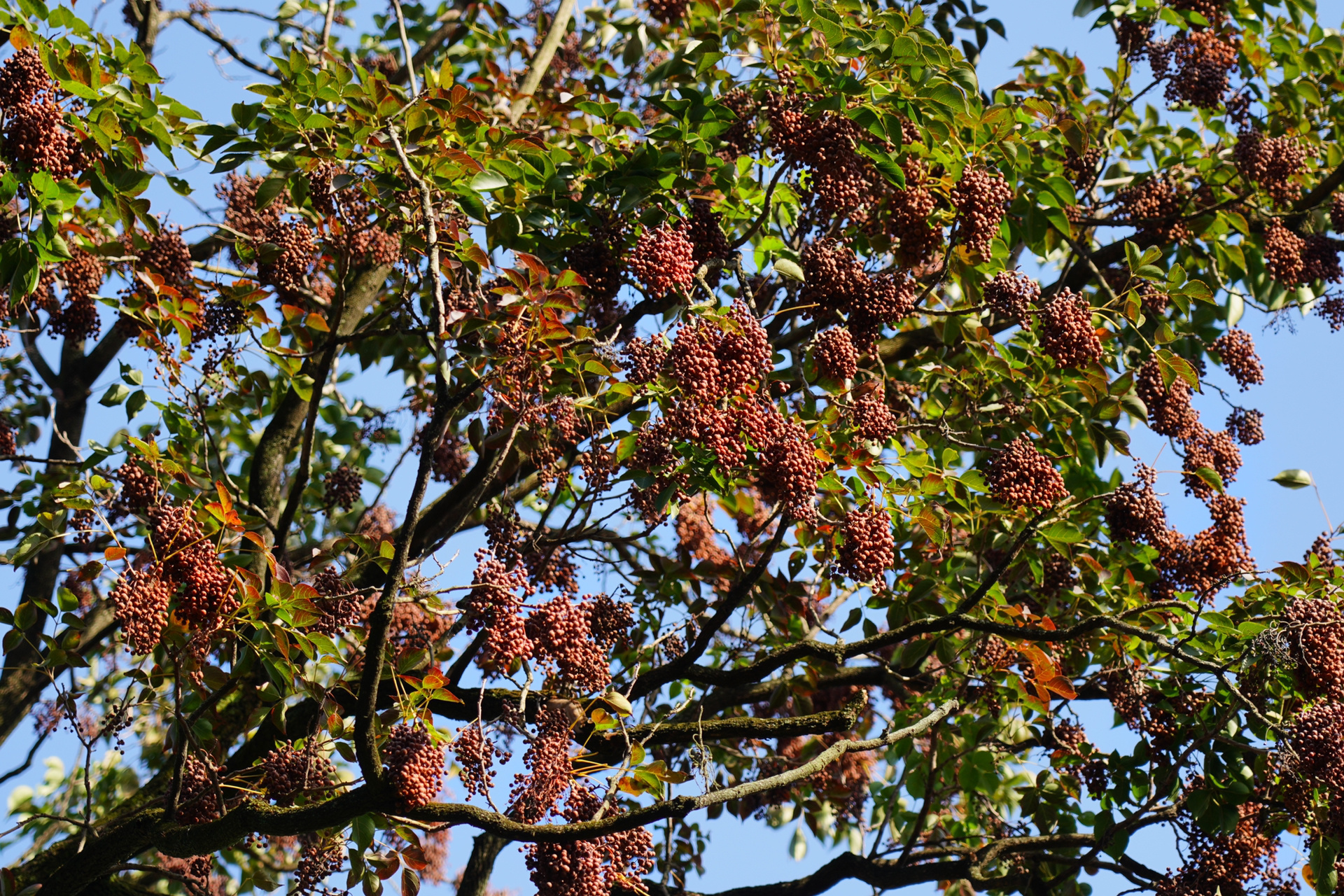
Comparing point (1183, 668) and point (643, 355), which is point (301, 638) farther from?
point (1183, 668)

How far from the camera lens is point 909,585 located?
471 cm

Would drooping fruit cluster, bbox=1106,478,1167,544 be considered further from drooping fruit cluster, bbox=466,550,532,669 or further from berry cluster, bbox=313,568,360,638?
berry cluster, bbox=313,568,360,638

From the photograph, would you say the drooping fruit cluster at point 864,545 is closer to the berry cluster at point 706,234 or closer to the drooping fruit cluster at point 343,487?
the berry cluster at point 706,234

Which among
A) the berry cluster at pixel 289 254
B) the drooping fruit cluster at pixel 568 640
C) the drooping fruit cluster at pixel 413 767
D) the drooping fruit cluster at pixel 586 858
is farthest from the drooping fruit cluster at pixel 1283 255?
the drooping fruit cluster at pixel 413 767

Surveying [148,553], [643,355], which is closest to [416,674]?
[148,553]

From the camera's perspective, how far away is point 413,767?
310 centimetres

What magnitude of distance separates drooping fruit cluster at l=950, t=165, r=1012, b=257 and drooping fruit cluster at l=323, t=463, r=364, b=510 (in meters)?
3.35

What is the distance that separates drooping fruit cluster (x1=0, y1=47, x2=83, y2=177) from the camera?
349 cm

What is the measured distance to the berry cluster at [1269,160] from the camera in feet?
17.0

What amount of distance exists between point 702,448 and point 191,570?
1.49 meters

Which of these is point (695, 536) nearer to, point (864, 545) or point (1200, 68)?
point (864, 545)

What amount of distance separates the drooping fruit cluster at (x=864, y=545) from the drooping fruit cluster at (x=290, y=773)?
1.74 meters

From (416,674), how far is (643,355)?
5.04 feet

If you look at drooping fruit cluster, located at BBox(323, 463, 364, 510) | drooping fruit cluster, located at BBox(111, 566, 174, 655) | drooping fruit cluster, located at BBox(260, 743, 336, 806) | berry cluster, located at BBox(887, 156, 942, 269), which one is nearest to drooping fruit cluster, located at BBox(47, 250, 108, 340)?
drooping fruit cluster, located at BBox(323, 463, 364, 510)
